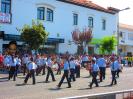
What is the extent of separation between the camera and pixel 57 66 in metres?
33.4

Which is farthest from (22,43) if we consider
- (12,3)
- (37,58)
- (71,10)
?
(71,10)

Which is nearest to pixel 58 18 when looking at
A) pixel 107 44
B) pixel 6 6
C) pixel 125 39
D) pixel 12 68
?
pixel 6 6

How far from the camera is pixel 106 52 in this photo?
4941 centimetres

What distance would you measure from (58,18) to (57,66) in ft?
34.8

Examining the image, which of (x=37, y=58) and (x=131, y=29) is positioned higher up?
(x=131, y=29)

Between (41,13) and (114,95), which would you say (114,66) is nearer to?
(114,95)

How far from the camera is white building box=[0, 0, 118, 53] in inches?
1441

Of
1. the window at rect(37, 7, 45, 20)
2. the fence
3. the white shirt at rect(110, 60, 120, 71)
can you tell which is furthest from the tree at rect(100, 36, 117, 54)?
the fence

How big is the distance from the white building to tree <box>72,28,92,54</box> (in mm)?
756

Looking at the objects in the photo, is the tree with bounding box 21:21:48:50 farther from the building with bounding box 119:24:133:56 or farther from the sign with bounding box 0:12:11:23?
the building with bounding box 119:24:133:56

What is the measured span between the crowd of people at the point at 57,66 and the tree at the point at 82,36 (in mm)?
5957

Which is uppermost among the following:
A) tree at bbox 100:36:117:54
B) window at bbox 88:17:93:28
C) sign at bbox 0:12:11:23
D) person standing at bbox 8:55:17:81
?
window at bbox 88:17:93:28

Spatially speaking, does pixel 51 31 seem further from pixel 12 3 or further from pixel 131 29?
pixel 131 29

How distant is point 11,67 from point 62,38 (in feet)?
57.8
